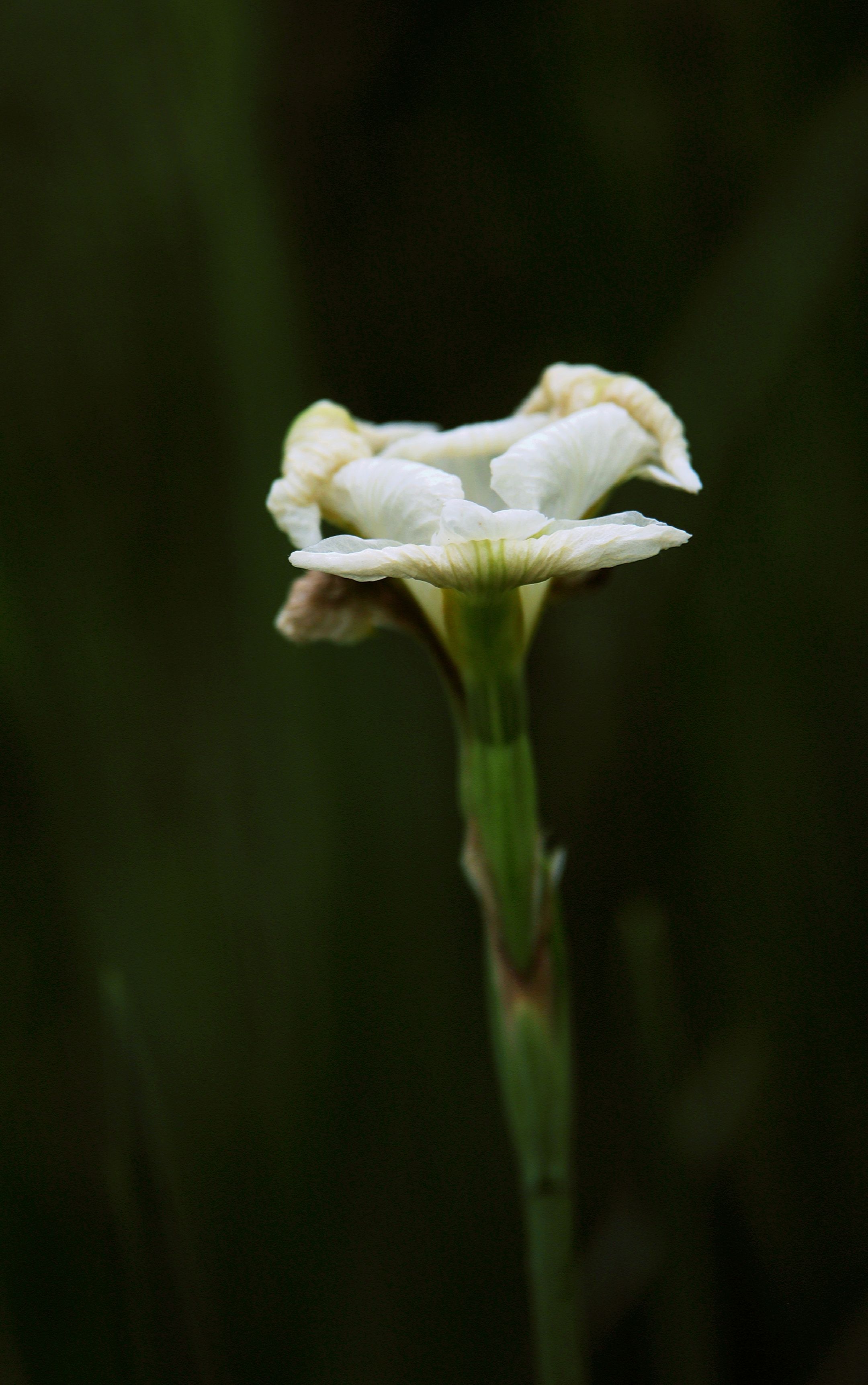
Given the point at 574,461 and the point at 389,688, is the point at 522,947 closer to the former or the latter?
the point at 574,461

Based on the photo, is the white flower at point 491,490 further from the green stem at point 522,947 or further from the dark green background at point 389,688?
the dark green background at point 389,688

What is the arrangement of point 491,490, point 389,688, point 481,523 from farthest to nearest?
point 389,688
point 491,490
point 481,523

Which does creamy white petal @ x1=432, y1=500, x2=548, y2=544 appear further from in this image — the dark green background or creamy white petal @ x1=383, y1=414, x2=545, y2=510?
the dark green background

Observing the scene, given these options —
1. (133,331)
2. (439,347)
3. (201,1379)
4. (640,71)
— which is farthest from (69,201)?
(201,1379)

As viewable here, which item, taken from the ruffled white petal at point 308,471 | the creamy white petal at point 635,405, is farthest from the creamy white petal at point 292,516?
the creamy white petal at point 635,405

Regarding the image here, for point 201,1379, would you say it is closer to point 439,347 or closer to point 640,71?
point 439,347

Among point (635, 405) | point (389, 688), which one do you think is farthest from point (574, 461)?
point (389, 688)
